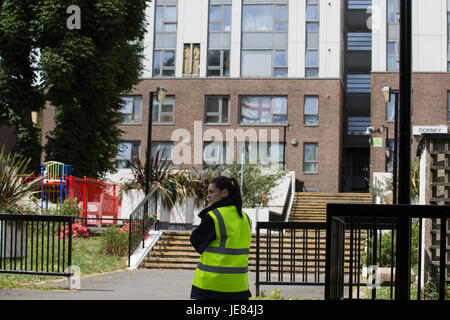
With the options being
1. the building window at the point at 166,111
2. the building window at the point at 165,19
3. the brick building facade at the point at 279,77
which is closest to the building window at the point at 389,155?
the brick building facade at the point at 279,77

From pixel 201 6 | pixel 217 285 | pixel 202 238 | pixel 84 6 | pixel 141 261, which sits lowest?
pixel 141 261

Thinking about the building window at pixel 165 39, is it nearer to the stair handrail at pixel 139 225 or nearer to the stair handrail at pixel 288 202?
the stair handrail at pixel 288 202

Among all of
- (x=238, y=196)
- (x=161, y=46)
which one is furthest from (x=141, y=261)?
(x=161, y=46)

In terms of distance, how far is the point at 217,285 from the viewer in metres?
5.88

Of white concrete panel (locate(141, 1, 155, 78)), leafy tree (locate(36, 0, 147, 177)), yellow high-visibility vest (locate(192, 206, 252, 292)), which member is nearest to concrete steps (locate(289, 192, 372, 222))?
leafy tree (locate(36, 0, 147, 177))

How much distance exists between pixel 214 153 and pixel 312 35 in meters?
9.33

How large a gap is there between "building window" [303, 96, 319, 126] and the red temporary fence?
1641 cm

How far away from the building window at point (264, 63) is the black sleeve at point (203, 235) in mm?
36758

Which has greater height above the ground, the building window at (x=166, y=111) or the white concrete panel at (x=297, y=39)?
the white concrete panel at (x=297, y=39)

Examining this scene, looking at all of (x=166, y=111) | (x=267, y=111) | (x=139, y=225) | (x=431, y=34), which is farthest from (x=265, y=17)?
(x=139, y=225)

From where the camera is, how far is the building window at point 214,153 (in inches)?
1647

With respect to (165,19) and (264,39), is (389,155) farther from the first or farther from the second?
(165,19)
